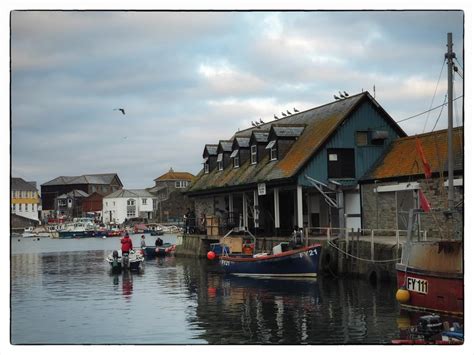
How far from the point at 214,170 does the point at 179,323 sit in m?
32.0

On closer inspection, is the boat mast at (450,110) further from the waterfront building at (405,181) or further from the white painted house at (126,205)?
the white painted house at (126,205)

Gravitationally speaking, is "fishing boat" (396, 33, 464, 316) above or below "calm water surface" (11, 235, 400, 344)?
above

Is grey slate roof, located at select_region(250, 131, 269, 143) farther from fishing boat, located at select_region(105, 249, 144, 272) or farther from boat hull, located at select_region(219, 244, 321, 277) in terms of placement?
boat hull, located at select_region(219, 244, 321, 277)

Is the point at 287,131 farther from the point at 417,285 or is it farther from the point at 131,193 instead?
the point at 131,193

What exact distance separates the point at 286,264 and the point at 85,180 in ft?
457

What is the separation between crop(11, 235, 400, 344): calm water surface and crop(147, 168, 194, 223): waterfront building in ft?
373

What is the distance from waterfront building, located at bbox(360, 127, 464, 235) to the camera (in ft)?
105

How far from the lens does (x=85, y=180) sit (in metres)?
168

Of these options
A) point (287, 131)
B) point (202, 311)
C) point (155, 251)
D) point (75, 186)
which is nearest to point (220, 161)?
point (287, 131)

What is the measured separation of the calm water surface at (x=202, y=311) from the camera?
20.2 m

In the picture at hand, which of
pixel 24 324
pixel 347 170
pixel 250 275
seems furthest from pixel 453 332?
pixel 347 170

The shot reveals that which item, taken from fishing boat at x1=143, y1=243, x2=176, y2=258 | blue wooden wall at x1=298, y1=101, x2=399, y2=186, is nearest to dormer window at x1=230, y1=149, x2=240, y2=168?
blue wooden wall at x1=298, y1=101, x2=399, y2=186

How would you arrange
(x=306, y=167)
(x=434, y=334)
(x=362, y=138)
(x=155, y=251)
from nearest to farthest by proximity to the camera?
(x=434, y=334) → (x=306, y=167) → (x=362, y=138) → (x=155, y=251)

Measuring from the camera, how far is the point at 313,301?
26.4 meters
